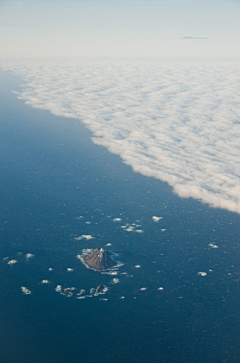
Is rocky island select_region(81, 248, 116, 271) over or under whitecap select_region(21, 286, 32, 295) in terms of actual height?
over

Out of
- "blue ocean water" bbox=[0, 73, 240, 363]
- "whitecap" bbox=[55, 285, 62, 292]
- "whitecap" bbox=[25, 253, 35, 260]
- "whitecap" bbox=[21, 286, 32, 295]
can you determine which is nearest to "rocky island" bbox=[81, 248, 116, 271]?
"blue ocean water" bbox=[0, 73, 240, 363]

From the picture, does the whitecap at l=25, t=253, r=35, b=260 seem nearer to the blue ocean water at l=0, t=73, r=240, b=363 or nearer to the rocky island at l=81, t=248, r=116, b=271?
the blue ocean water at l=0, t=73, r=240, b=363

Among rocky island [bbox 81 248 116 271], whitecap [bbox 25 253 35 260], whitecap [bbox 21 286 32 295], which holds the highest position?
rocky island [bbox 81 248 116 271]

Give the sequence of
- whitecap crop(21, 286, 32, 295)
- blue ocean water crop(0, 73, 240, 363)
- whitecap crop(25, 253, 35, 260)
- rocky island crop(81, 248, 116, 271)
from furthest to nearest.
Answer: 1. whitecap crop(25, 253, 35, 260)
2. rocky island crop(81, 248, 116, 271)
3. whitecap crop(21, 286, 32, 295)
4. blue ocean water crop(0, 73, 240, 363)

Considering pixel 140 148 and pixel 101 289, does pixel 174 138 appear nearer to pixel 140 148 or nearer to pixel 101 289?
pixel 140 148

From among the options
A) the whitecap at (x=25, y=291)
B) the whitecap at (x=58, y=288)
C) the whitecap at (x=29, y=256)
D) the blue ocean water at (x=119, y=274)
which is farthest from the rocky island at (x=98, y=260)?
the whitecap at (x=25, y=291)
